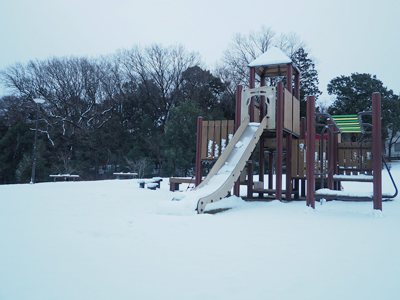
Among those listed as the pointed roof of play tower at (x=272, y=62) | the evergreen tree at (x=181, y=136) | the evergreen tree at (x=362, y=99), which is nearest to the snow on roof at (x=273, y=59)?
the pointed roof of play tower at (x=272, y=62)

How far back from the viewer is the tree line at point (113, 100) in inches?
1152

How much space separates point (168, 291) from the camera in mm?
2592

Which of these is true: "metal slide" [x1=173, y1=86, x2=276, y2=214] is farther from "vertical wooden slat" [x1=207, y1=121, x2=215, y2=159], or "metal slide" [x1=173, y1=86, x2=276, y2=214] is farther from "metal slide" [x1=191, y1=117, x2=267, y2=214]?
"vertical wooden slat" [x1=207, y1=121, x2=215, y2=159]

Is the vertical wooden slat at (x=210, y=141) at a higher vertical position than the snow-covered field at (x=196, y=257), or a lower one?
higher

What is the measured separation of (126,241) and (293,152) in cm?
684

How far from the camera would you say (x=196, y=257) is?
3.43 metres

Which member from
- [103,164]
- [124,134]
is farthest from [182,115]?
[103,164]

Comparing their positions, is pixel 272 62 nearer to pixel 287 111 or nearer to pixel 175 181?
pixel 287 111

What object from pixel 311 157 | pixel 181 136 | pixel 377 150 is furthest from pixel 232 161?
pixel 181 136

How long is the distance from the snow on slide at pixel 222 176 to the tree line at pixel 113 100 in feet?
62.7

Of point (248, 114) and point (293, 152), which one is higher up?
point (248, 114)

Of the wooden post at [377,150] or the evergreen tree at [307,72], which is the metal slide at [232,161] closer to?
the wooden post at [377,150]

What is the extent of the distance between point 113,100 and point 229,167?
88.9ft

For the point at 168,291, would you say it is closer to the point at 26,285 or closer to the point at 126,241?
the point at 26,285
